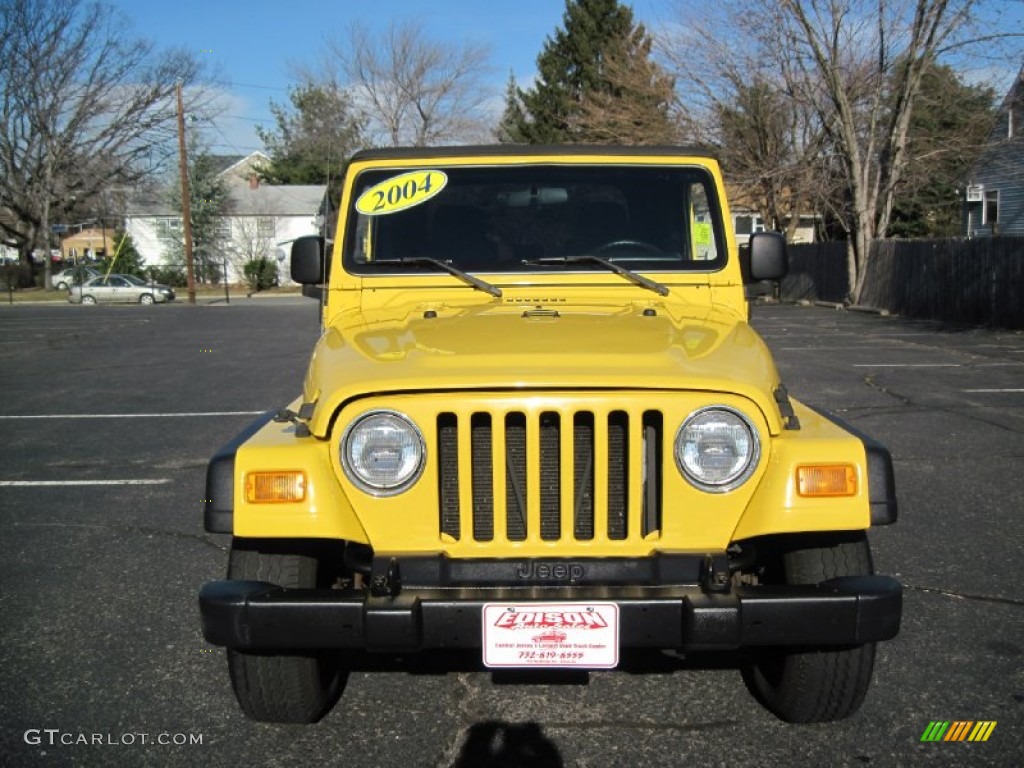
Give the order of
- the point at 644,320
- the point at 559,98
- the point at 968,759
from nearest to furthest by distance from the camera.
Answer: the point at 968,759 < the point at 644,320 < the point at 559,98

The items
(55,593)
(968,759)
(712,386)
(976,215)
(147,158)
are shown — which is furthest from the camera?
(147,158)

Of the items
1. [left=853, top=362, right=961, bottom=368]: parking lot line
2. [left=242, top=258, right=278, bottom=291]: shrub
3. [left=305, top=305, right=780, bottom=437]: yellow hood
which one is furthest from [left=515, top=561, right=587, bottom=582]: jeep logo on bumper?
[left=242, top=258, right=278, bottom=291]: shrub

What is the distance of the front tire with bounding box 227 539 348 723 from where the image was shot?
9.21ft

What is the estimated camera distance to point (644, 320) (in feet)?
11.3

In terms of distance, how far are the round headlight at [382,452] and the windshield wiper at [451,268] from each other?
1.33m

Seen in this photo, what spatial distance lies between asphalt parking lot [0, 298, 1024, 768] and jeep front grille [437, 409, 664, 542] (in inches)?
30.6

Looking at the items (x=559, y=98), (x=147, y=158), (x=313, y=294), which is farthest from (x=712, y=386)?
(x=147, y=158)

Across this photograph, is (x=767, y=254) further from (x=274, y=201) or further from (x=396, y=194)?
(x=274, y=201)

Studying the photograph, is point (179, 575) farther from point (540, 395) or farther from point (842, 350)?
point (842, 350)

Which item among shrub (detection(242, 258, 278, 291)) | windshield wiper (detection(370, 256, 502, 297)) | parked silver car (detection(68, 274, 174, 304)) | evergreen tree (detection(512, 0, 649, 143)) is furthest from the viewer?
shrub (detection(242, 258, 278, 291))

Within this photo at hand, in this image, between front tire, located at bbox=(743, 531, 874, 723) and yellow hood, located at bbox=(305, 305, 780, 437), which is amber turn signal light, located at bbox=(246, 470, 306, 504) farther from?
front tire, located at bbox=(743, 531, 874, 723)

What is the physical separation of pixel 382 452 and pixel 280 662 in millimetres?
757

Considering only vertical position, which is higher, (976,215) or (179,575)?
(976,215)

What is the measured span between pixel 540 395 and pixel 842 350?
13.0 meters
